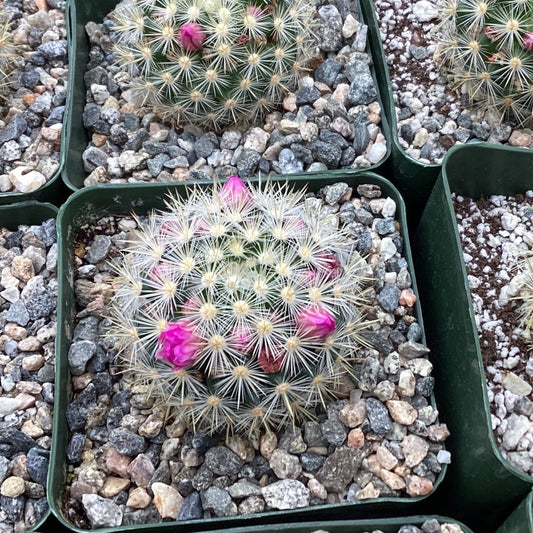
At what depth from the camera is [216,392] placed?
1.29m

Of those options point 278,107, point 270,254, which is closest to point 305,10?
point 278,107

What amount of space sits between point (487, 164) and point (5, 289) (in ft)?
3.93

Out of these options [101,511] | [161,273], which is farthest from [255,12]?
[101,511]

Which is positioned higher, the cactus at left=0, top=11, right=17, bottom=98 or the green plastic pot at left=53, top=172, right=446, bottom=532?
the cactus at left=0, top=11, right=17, bottom=98

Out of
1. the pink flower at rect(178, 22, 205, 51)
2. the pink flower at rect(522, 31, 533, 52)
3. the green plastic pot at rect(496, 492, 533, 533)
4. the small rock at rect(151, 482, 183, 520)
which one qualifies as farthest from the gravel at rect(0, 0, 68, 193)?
the green plastic pot at rect(496, 492, 533, 533)

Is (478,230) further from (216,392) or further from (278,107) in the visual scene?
(216,392)

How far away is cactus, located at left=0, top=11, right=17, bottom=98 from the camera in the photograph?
6.37 feet

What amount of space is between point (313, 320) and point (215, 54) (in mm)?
763

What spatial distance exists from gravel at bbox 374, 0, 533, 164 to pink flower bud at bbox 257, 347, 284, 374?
0.76 metres

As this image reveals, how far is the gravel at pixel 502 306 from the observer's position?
1.41m

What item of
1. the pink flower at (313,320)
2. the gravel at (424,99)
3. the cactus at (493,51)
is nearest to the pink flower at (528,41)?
the cactus at (493,51)

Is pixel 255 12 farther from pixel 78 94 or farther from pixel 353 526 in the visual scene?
pixel 353 526

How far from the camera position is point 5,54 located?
1954mm

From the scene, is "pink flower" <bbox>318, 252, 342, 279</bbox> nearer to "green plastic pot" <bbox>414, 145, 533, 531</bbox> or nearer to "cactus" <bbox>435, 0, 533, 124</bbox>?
"green plastic pot" <bbox>414, 145, 533, 531</bbox>
